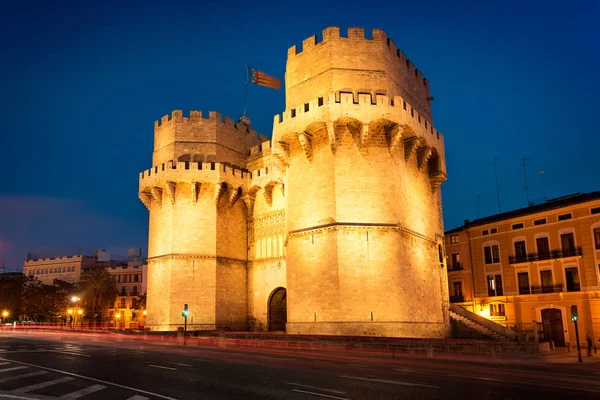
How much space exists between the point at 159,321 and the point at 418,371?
23.0 m

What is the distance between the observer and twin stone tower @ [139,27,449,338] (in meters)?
24.2

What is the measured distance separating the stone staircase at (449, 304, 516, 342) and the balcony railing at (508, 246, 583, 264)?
24.9ft

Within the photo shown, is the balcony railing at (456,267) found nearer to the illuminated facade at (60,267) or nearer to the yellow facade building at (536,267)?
the yellow facade building at (536,267)

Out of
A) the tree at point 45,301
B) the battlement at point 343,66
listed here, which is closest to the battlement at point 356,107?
the battlement at point 343,66

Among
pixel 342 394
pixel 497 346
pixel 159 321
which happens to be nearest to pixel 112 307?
pixel 159 321

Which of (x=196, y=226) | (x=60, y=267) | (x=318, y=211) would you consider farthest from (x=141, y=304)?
(x=318, y=211)

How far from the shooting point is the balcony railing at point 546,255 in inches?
1264

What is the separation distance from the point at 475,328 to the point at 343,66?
55.0 feet

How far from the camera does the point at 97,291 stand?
6259cm

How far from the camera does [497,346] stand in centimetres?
2097

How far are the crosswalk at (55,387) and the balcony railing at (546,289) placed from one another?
30.6 metres

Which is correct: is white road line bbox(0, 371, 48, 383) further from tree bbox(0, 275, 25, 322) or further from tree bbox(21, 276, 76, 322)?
tree bbox(0, 275, 25, 322)

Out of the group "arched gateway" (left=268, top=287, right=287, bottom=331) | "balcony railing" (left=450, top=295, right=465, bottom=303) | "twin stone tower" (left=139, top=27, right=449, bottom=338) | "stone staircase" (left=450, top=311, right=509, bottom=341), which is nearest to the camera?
"twin stone tower" (left=139, top=27, right=449, bottom=338)

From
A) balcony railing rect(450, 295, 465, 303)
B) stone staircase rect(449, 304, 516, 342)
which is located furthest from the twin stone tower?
balcony railing rect(450, 295, 465, 303)
